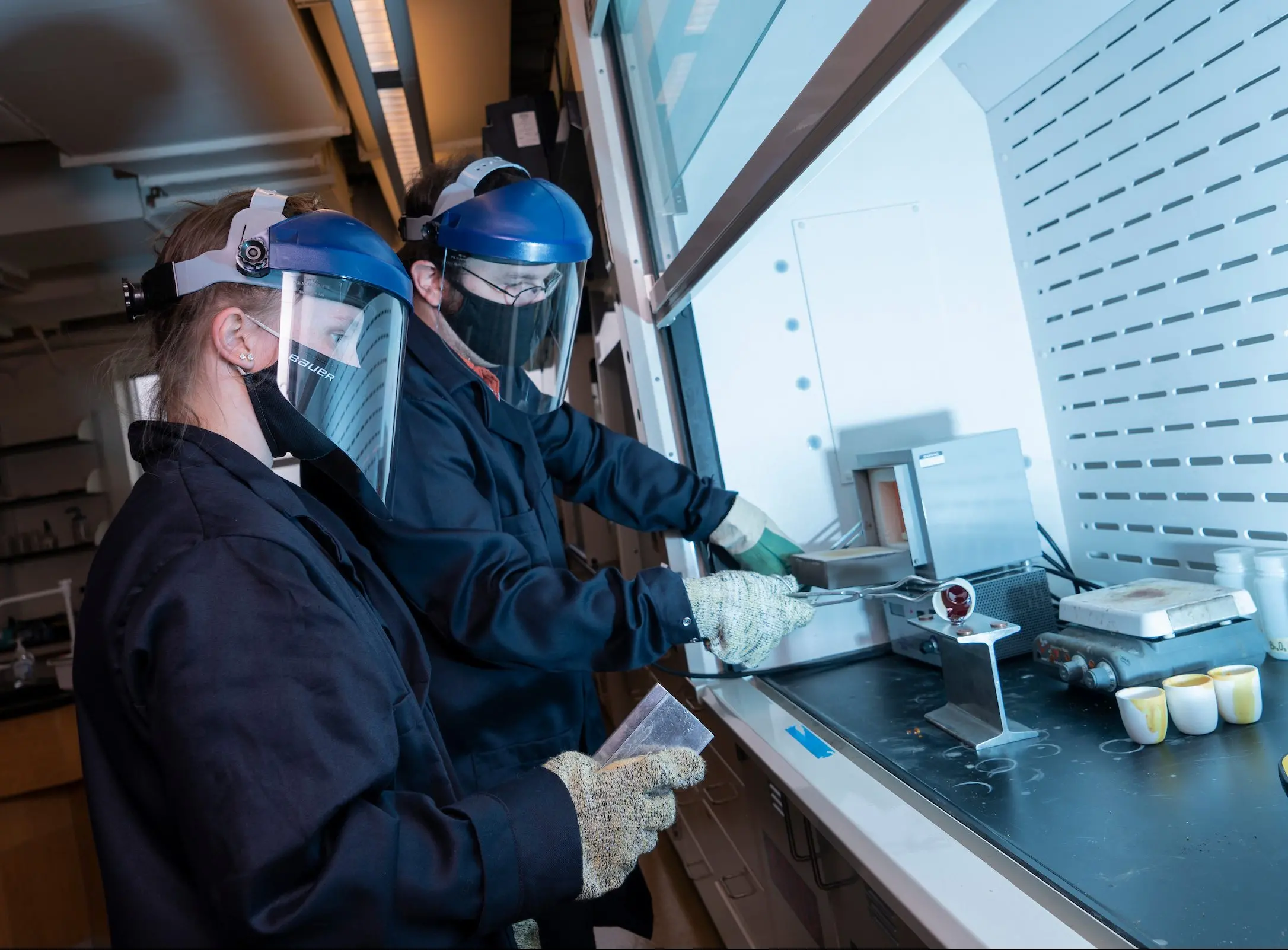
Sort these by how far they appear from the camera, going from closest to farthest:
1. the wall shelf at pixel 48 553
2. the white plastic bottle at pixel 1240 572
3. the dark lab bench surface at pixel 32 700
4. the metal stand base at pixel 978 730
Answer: the metal stand base at pixel 978 730 → the white plastic bottle at pixel 1240 572 → the dark lab bench surface at pixel 32 700 → the wall shelf at pixel 48 553

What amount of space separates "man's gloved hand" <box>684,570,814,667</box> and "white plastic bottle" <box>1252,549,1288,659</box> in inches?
26.0

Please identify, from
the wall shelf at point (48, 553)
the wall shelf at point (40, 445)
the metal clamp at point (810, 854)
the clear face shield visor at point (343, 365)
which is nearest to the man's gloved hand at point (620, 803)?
the metal clamp at point (810, 854)

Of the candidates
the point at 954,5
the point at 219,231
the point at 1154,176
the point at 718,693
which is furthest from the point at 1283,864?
the point at 219,231

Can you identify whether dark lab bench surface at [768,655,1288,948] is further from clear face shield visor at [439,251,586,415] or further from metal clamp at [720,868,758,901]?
clear face shield visor at [439,251,586,415]

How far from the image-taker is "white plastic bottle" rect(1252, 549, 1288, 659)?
4.00ft

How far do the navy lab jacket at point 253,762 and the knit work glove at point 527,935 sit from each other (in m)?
0.46

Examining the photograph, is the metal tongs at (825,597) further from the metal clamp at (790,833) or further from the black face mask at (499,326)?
the black face mask at (499,326)

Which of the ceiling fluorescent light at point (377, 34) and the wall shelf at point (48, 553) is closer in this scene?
the ceiling fluorescent light at point (377, 34)

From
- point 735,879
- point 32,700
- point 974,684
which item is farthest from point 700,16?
point 32,700

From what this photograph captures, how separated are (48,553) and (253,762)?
6.86m

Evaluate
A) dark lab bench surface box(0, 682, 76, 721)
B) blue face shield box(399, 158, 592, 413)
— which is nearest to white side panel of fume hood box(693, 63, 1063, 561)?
blue face shield box(399, 158, 592, 413)

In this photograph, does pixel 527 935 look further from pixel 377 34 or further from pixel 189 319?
pixel 377 34

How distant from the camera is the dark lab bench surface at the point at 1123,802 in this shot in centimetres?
75

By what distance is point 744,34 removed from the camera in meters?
1.24
